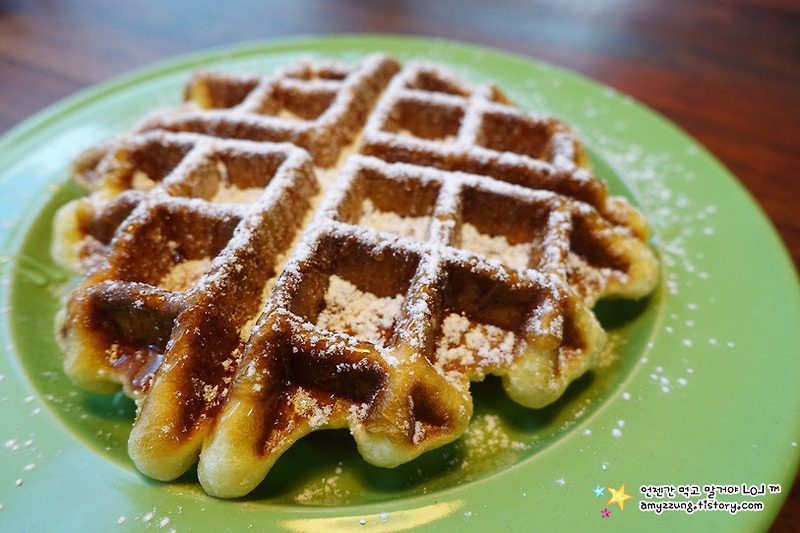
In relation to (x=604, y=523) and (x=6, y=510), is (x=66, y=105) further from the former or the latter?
(x=604, y=523)

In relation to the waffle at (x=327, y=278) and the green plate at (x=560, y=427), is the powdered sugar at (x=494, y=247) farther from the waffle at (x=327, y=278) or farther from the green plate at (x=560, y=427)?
the green plate at (x=560, y=427)

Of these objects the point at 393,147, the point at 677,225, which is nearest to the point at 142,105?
the point at 393,147

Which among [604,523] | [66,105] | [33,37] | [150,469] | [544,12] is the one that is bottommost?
[150,469]

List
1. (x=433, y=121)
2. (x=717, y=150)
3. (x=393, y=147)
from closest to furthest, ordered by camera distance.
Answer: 1. (x=393, y=147)
2. (x=433, y=121)
3. (x=717, y=150)

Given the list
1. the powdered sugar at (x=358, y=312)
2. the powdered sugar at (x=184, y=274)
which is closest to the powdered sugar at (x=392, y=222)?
the powdered sugar at (x=358, y=312)

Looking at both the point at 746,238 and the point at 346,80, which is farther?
the point at 346,80

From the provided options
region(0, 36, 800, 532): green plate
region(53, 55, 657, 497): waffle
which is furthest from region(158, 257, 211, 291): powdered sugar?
region(0, 36, 800, 532): green plate
